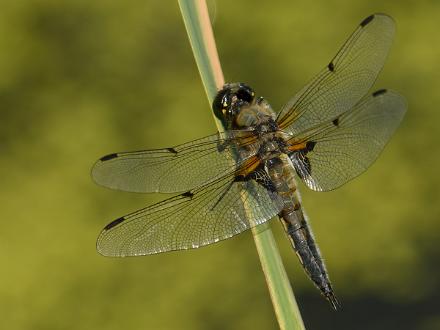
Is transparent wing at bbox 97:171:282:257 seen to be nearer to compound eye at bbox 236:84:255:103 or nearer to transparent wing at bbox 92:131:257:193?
transparent wing at bbox 92:131:257:193

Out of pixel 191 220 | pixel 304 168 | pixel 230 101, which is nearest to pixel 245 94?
pixel 230 101

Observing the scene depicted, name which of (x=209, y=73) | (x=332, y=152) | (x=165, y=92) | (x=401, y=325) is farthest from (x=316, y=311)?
(x=209, y=73)

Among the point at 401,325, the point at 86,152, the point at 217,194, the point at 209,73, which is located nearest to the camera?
the point at 209,73

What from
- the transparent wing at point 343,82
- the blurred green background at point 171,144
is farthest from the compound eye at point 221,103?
the blurred green background at point 171,144

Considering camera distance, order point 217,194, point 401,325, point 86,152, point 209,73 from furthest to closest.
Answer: point 401,325 → point 86,152 → point 217,194 → point 209,73

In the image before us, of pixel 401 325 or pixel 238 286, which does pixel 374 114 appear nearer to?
pixel 238 286

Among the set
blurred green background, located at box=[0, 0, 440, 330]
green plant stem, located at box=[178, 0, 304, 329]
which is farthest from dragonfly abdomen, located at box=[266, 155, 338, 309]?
blurred green background, located at box=[0, 0, 440, 330]

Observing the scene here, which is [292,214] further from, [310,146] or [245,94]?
[245,94]
